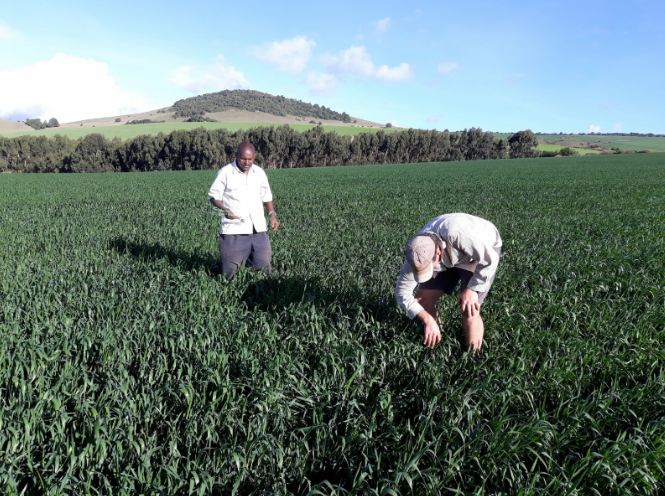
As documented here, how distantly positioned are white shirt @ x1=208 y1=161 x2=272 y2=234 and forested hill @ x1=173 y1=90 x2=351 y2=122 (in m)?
146

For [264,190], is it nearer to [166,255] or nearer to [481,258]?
[166,255]

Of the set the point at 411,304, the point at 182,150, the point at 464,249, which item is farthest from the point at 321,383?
the point at 182,150

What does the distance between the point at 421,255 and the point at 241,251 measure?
3.43m

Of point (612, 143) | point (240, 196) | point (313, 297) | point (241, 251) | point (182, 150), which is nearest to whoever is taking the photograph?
point (313, 297)

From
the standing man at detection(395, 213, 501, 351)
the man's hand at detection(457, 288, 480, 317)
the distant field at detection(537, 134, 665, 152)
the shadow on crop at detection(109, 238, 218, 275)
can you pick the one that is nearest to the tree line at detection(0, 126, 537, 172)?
the shadow on crop at detection(109, 238, 218, 275)

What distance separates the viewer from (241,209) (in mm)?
6125

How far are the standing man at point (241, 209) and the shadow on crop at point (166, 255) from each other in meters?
0.90

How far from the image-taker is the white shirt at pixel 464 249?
3830 mm

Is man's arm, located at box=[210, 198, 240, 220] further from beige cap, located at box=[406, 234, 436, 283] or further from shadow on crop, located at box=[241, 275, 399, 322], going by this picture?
beige cap, located at box=[406, 234, 436, 283]

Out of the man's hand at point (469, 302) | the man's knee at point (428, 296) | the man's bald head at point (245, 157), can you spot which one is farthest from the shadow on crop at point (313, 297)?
the man's bald head at point (245, 157)

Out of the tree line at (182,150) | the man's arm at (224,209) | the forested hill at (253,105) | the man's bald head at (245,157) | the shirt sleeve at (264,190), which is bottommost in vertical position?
the tree line at (182,150)

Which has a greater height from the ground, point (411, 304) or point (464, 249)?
point (464, 249)

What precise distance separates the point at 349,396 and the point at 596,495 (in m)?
1.69

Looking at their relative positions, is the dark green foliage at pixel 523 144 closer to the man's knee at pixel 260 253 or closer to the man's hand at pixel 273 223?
the man's hand at pixel 273 223
